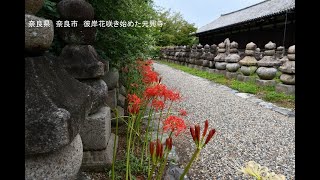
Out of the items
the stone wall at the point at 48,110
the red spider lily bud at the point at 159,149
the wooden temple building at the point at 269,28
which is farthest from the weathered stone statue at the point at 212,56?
the red spider lily bud at the point at 159,149

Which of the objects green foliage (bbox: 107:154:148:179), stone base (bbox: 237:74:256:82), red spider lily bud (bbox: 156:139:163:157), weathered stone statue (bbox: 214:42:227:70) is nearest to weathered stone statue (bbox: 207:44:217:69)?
weathered stone statue (bbox: 214:42:227:70)

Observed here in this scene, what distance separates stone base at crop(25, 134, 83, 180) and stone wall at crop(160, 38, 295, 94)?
716 cm

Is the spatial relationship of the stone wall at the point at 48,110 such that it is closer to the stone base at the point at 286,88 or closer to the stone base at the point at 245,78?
the stone base at the point at 286,88

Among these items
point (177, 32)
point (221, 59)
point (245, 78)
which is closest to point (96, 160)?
point (245, 78)

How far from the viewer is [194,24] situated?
32.7 meters

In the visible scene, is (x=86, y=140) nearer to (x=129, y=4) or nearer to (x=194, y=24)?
(x=129, y=4)

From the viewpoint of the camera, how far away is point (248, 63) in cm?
1022

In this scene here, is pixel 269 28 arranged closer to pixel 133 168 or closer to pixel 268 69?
pixel 268 69

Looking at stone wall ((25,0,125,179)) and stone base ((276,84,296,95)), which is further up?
stone wall ((25,0,125,179))

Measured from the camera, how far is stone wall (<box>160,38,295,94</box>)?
25.3ft

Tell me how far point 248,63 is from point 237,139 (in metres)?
6.57

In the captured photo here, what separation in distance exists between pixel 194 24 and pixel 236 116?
93.3 ft

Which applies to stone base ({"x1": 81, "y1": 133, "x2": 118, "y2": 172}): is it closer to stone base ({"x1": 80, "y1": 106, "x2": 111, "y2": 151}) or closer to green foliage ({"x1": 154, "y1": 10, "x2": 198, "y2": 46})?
stone base ({"x1": 80, "y1": 106, "x2": 111, "y2": 151})
